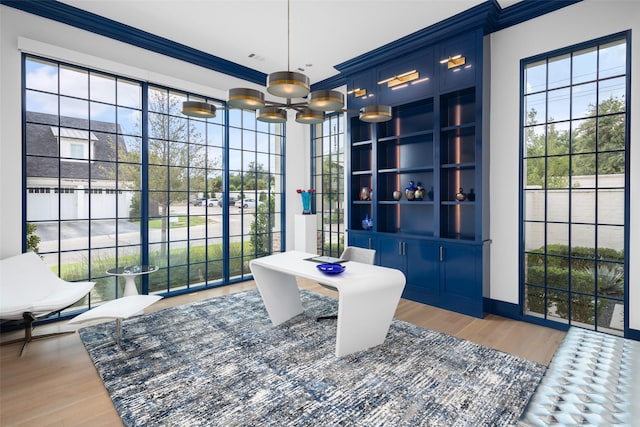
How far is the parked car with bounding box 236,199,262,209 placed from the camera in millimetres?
5191

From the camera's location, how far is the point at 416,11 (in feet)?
11.4

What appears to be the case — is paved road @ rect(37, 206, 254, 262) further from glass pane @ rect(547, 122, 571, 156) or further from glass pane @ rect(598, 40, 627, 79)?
glass pane @ rect(598, 40, 627, 79)

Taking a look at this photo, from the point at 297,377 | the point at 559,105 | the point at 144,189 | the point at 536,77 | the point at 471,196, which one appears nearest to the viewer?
the point at 297,377

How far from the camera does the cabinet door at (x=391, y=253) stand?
433 cm

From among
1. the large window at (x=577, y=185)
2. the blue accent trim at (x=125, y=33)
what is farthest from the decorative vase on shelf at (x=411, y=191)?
the blue accent trim at (x=125, y=33)

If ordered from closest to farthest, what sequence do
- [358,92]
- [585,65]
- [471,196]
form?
[585,65] < [471,196] < [358,92]

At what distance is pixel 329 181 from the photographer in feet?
19.0

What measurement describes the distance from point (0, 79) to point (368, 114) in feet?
Result: 11.9

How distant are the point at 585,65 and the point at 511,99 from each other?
0.67 m

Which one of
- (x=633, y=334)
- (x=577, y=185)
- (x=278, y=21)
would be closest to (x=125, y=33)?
(x=278, y=21)

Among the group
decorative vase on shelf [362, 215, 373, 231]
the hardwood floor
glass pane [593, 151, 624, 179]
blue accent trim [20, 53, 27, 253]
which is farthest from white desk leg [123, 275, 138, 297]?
glass pane [593, 151, 624, 179]

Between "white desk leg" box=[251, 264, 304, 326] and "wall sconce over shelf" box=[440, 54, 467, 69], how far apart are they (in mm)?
3169

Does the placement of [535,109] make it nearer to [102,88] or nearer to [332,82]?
[332,82]

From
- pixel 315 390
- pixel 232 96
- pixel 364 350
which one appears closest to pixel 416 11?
pixel 232 96
